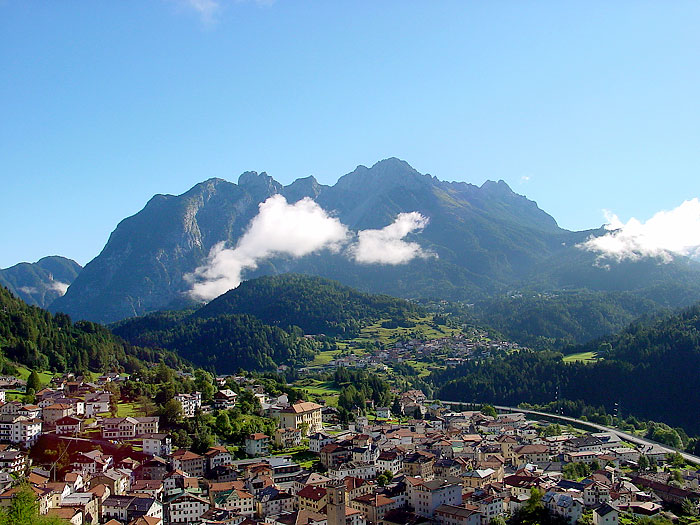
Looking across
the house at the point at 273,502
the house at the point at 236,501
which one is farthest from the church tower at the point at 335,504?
the house at the point at 236,501

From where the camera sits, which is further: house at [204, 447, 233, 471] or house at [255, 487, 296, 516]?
house at [204, 447, 233, 471]

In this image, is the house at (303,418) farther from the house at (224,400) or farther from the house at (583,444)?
the house at (583,444)

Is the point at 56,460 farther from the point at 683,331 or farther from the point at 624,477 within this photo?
the point at 683,331

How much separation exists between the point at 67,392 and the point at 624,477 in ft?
231

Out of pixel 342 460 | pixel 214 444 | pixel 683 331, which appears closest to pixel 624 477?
pixel 342 460

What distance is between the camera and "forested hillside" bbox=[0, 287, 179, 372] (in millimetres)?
113000

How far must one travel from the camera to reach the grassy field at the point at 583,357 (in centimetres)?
16541

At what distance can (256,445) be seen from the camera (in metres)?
79.9

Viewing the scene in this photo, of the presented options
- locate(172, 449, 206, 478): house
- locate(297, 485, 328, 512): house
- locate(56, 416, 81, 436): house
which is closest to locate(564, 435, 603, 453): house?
locate(297, 485, 328, 512): house

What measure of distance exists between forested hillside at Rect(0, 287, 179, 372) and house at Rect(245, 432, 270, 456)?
46.8m

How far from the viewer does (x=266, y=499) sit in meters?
65.1

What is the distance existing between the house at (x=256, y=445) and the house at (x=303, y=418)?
11.6 meters

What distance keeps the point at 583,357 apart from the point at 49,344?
12697 centimetres

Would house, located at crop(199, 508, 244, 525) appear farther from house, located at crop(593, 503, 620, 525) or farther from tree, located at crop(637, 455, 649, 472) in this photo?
tree, located at crop(637, 455, 649, 472)
